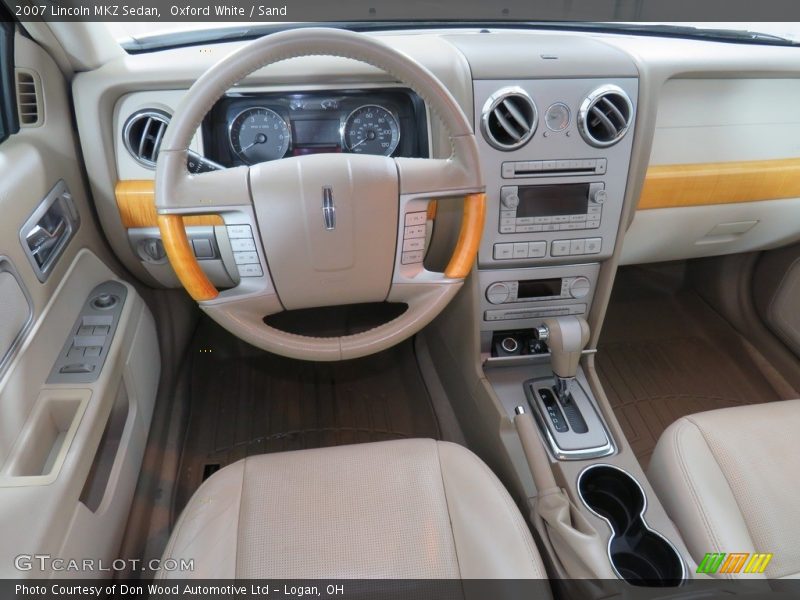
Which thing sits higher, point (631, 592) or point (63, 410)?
point (63, 410)

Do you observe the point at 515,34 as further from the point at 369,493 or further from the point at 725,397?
the point at 725,397

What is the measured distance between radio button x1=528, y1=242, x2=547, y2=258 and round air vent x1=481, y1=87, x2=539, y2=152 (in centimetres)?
25

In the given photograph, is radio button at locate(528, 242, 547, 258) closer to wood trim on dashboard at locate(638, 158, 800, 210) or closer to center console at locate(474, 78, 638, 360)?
center console at locate(474, 78, 638, 360)

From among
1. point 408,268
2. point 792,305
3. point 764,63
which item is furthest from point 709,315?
point 408,268

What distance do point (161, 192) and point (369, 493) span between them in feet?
2.09

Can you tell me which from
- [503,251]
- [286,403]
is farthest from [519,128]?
[286,403]

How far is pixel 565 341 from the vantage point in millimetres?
1370

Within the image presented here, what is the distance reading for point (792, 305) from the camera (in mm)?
1969

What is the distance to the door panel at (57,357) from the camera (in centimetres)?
91

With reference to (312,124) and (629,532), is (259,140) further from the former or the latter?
(629,532)

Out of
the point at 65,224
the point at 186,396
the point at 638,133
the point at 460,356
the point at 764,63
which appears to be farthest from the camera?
the point at 186,396

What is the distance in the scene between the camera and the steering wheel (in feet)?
3.02

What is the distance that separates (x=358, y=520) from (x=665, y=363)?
4.99 feet

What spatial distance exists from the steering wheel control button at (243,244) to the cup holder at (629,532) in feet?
2.90
